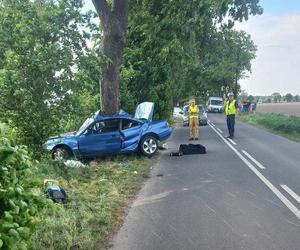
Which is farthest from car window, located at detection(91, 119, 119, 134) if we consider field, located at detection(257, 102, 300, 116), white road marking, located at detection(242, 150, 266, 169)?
field, located at detection(257, 102, 300, 116)

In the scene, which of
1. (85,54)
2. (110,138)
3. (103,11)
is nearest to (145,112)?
(110,138)

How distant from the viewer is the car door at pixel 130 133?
1667cm

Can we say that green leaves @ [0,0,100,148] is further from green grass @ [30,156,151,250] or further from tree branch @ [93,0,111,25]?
tree branch @ [93,0,111,25]

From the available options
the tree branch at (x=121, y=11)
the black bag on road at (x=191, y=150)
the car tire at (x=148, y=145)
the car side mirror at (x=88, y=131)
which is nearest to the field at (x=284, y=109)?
the black bag on road at (x=191, y=150)

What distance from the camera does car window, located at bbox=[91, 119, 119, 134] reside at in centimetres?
1641

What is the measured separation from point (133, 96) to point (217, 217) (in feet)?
53.9

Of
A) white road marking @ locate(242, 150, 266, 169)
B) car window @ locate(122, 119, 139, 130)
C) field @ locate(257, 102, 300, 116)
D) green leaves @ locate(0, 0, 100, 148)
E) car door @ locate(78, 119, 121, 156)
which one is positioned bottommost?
field @ locate(257, 102, 300, 116)

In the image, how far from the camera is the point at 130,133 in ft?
55.3

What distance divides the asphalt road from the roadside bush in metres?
2.56

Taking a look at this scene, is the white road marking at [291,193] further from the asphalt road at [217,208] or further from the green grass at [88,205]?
the green grass at [88,205]

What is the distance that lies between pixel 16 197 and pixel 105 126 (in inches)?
496

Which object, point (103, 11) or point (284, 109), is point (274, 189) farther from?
point (284, 109)

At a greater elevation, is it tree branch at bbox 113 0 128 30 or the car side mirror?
tree branch at bbox 113 0 128 30

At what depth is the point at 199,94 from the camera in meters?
84.4
